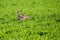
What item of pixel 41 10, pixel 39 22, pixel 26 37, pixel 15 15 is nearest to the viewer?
pixel 26 37

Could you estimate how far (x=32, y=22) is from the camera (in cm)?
909

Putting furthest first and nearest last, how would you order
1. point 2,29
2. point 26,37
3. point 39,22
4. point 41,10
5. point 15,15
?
point 41,10, point 15,15, point 39,22, point 2,29, point 26,37

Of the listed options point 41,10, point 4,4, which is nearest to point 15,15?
point 41,10

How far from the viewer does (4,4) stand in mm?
13039

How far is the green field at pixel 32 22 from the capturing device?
7.58 m

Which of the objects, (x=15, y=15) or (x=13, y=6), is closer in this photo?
(x=15, y=15)

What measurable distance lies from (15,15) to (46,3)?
3.29m

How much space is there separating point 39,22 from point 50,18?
0.84 meters

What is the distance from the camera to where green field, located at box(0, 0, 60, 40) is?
7.58m

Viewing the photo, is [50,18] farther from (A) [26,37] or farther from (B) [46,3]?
(B) [46,3]

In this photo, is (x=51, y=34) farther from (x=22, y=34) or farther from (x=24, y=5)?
(x=24, y=5)

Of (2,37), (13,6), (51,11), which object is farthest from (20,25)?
(13,6)

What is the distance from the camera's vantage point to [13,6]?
1252 centimetres

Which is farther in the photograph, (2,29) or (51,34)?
(2,29)
